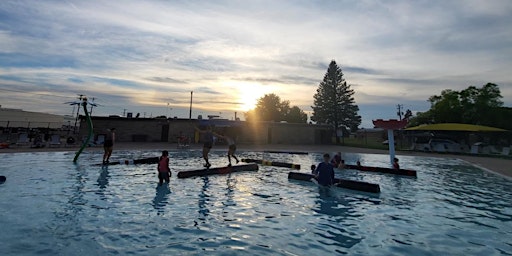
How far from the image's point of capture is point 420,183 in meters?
14.4

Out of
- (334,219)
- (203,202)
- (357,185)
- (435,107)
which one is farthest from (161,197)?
(435,107)

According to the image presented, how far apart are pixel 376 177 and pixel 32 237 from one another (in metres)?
15.1

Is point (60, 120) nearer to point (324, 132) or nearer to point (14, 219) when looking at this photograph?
point (324, 132)

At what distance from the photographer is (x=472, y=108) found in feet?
156

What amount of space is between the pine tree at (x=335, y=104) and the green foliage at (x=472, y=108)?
14006mm

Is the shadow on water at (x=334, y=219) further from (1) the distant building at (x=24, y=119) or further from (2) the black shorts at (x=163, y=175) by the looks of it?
(1) the distant building at (x=24, y=119)

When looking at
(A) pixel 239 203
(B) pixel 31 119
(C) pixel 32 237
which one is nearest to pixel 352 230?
(A) pixel 239 203

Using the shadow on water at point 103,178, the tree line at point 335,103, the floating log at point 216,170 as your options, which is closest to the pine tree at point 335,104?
the tree line at point 335,103

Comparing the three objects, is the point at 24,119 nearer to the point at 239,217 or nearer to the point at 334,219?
the point at 239,217

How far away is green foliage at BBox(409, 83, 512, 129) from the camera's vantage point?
150 feet

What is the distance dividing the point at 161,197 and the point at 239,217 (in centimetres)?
345

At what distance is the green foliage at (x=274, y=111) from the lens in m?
86.0

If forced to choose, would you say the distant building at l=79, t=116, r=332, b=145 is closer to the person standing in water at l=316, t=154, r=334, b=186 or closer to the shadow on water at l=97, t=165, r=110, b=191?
the shadow on water at l=97, t=165, r=110, b=191

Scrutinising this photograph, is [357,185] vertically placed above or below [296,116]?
below
